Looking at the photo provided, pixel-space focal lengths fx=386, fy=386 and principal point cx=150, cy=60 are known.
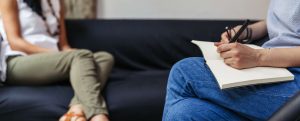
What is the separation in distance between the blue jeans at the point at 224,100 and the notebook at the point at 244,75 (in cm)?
3

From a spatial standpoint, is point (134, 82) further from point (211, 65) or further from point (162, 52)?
point (211, 65)

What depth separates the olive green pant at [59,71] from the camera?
162cm

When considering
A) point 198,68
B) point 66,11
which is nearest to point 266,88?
point 198,68

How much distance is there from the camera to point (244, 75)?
0.93m

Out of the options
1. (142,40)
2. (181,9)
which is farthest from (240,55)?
(181,9)

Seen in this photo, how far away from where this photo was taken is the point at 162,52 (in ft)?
6.93

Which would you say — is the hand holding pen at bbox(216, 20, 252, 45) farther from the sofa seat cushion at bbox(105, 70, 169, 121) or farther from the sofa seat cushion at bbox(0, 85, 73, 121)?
the sofa seat cushion at bbox(0, 85, 73, 121)

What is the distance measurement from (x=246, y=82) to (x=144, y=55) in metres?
1.23

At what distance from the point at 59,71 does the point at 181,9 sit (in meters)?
0.97

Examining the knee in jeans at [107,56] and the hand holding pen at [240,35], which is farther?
the knee in jeans at [107,56]

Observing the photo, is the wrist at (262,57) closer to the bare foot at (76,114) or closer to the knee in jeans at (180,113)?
the knee in jeans at (180,113)

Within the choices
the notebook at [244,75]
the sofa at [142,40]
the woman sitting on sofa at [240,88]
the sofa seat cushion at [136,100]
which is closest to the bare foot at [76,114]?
the sofa seat cushion at [136,100]

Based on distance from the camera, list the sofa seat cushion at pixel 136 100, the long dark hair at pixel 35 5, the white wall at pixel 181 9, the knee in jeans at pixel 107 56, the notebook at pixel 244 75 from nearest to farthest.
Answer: the notebook at pixel 244 75
the sofa seat cushion at pixel 136 100
the long dark hair at pixel 35 5
the knee in jeans at pixel 107 56
the white wall at pixel 181 9

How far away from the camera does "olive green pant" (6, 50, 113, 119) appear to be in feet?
5.33
